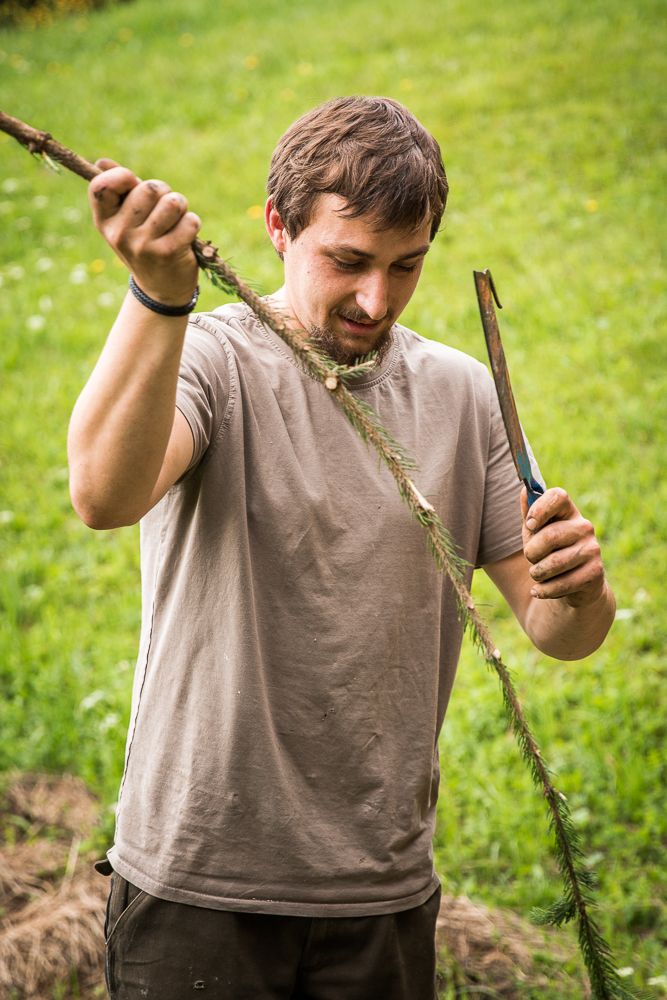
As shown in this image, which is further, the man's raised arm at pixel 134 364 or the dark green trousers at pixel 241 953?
the dark green trousers at pixel 241 953

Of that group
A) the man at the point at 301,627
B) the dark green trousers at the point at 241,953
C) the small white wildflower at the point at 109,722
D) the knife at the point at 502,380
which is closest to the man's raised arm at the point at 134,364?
the man at the point at 301,627

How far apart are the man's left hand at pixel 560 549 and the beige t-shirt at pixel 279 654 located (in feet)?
0.86

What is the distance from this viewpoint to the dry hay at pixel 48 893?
270 cm

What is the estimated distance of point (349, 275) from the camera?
5.19 feet

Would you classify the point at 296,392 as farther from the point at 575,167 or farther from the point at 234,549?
the point at 575,167

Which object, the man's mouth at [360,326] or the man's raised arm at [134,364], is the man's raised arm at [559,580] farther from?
the man's raised arm at [134,364]

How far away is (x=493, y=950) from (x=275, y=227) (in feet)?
8.03

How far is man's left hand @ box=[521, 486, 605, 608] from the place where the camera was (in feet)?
5.04

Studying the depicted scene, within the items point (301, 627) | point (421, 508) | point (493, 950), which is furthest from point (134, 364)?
point (493, 950)

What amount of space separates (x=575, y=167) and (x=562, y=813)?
7615mm

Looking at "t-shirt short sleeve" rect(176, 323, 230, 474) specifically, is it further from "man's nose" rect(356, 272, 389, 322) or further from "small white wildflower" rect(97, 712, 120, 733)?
"small white wildflower" rect(97, 712, 120, 733)

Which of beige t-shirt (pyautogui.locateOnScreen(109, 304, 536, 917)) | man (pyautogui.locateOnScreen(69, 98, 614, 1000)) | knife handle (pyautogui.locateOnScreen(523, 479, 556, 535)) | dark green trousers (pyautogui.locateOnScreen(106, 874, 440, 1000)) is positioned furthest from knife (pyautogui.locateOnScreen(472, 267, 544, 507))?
dark green trousers (pyautogui.locateOnScreen(106, 874, 440, 1000))

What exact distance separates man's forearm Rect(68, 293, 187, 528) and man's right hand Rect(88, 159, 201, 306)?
7 cm

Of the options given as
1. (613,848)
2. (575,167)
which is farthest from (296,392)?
(575,167)
